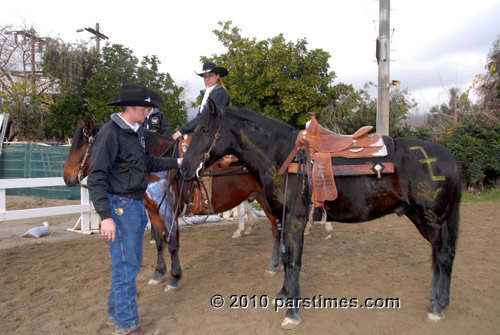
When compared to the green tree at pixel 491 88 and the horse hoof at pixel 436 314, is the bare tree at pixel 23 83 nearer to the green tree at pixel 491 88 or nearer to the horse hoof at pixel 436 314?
the horse hoof at pixel 436 314

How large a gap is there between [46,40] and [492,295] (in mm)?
21171

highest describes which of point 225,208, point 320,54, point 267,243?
point 320,54

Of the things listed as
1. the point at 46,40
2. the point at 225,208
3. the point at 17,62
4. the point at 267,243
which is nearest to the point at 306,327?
the point at 225,208

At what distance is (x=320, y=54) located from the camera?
49.6 feet

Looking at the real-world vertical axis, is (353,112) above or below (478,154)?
above

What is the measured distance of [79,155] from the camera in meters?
4.14

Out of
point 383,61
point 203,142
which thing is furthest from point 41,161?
point 383,61

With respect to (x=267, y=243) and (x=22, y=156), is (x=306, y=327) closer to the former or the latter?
(x=267, y=243)

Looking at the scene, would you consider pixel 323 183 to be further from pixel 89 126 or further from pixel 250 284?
pixel 89 126

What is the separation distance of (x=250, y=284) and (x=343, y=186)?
5.88ft

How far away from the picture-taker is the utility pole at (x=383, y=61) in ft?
25.6

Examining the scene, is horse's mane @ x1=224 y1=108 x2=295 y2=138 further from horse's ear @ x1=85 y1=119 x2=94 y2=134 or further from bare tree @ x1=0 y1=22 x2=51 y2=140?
bare tree @ x1=0 y1=22 x2=51 y2=140

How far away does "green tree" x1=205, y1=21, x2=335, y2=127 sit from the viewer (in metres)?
14.0

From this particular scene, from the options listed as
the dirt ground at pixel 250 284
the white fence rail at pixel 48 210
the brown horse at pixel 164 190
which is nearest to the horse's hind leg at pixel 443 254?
the dirt ground at pixel 250 284
